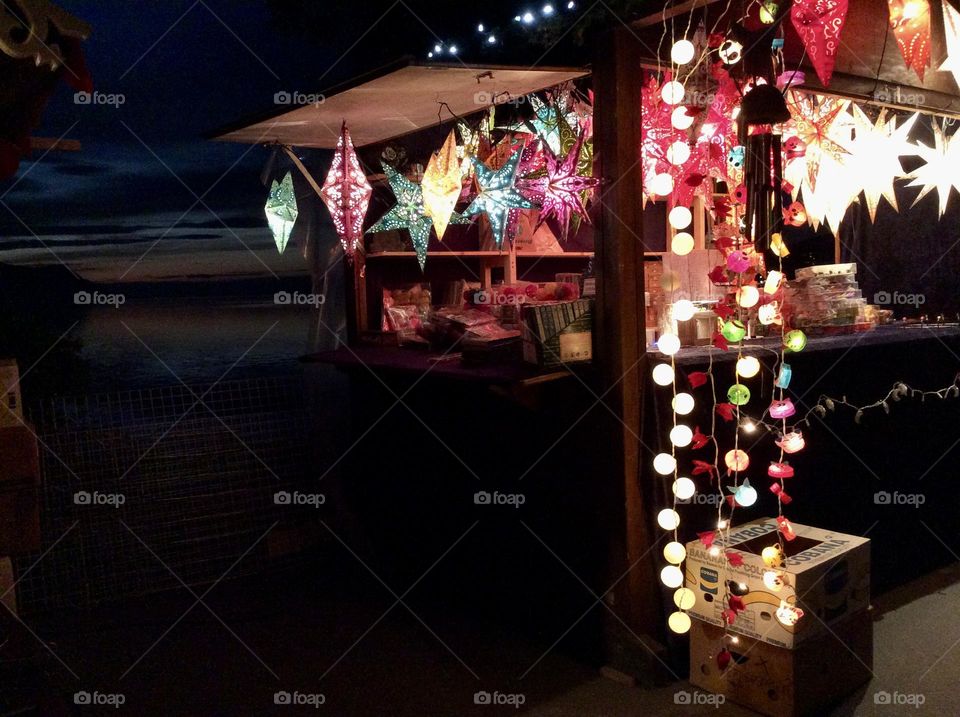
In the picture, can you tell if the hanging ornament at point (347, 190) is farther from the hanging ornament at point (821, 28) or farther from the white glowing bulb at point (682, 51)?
the hanging ornament at point (821, 28)

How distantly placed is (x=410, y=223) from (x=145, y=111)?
4.17 m

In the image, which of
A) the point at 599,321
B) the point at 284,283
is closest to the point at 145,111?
the point at 284,283

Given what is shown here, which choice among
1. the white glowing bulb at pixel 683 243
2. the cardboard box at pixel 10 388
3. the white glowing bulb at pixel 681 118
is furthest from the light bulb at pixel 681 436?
the cardboard box at pixel 10 388

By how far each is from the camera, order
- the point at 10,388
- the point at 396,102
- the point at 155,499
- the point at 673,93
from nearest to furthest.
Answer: the point at 673,93
the point at 10,388
the point at 396,102
the point at 155,499

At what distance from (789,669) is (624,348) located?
128 centimetres

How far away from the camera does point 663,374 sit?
2.97 m

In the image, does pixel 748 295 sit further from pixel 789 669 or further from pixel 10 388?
pixel 10 388

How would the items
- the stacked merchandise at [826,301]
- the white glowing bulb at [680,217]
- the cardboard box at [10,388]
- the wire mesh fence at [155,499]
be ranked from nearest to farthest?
1. the white glowing bulb at [680,217]
2. the cardboard box at [10,388]
3. the stacked merchandise at [826,301]
4. the wire mesh fence at [155,499]

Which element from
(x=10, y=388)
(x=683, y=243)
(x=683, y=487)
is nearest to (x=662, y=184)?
(x=683, y=243)

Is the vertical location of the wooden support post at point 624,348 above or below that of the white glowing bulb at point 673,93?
below

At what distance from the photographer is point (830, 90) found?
3.33 meters

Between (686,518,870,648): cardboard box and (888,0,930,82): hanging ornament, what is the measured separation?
6.27 feet

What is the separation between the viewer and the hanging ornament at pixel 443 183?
3342 millimetres

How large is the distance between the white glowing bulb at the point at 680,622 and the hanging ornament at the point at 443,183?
1.86 meters
